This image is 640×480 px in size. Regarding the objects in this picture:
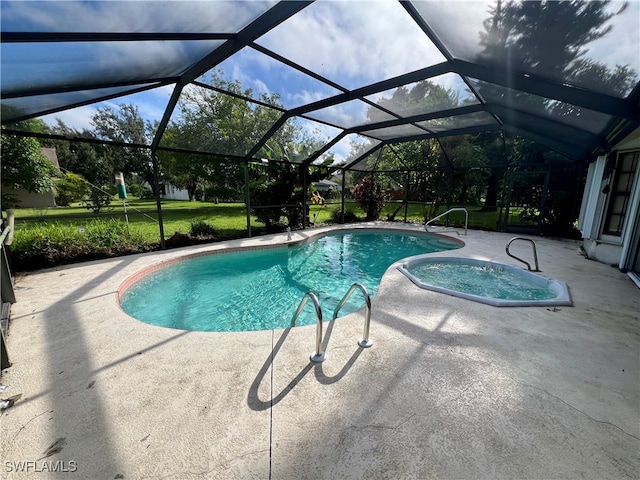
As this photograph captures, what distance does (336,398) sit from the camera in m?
1.97

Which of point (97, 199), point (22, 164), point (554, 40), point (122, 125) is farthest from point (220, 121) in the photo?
point (554, 40)

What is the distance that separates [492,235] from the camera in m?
9.58

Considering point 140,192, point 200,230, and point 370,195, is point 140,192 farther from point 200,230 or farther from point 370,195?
point 370,195

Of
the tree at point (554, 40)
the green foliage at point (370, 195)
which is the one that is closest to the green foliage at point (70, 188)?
the green foliage at point (370, 195)

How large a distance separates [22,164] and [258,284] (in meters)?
11.1

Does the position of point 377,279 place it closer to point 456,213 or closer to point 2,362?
point 2,362

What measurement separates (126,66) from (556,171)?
13387mm

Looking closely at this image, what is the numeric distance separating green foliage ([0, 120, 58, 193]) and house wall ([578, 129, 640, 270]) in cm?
1736

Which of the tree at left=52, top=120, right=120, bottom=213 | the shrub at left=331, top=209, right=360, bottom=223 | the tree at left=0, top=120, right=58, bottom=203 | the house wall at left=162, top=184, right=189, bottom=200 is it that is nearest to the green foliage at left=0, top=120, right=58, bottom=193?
the tree at left=0, top=120, right=58, bottom=203

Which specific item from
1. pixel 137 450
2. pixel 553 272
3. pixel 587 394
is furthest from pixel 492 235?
pixel 137 450

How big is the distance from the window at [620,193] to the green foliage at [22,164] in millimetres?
18127

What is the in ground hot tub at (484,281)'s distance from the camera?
402 cm

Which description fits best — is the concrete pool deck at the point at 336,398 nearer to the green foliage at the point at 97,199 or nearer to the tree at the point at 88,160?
the green foliage at the point at 97,199
